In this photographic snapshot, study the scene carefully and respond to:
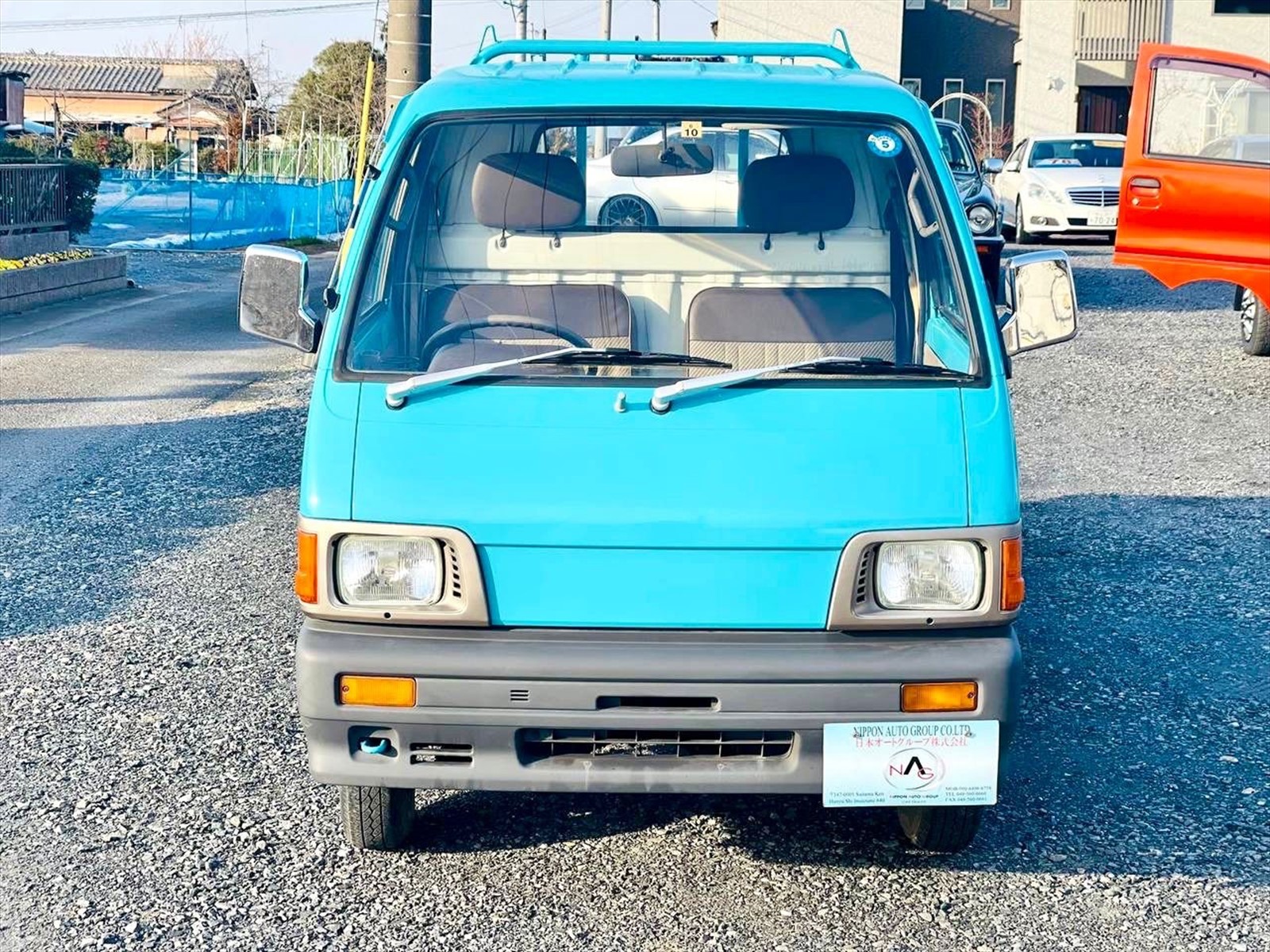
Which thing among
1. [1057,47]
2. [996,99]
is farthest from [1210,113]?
[996,99]

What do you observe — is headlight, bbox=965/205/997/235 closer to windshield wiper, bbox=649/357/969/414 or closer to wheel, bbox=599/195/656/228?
wheel, bbox=599/195/656/228

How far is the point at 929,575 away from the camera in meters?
3.75

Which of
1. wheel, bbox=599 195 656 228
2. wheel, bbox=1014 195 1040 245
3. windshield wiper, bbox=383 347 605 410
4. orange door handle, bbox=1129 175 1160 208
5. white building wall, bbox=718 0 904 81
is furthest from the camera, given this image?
white building wall, bbox=718 0 904 81

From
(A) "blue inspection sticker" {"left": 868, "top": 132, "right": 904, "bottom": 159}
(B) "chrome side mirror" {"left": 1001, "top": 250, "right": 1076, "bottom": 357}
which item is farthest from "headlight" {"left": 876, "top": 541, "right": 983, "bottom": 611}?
(A) "blue inspection sticker" {"left": 868, "top": 132, "right": 904, "bottom": 159}

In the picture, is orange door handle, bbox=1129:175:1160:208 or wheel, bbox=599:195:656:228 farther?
orange door handle, bbox=1129:175:1160:208

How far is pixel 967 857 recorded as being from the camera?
4.28 m

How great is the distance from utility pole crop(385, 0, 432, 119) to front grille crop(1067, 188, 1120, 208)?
12170 millimetres

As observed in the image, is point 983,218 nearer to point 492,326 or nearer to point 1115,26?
point 492,326

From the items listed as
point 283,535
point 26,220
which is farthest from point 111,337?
point 283,535

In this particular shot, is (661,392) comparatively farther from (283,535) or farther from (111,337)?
(111,337)

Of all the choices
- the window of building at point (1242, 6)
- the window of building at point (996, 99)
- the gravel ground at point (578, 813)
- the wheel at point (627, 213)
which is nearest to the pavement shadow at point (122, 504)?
the gravel ground at point (578, 813)

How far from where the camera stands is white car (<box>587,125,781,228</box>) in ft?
16.4

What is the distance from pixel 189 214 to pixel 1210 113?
692 inches

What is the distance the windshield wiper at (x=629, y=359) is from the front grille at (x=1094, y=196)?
1952 centimetres
